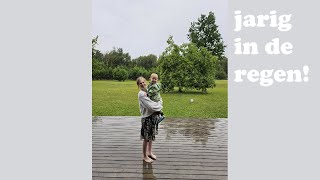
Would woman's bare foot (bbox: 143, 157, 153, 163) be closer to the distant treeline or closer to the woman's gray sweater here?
the woman's gray sweater

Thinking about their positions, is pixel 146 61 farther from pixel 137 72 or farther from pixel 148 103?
pixel 148 103

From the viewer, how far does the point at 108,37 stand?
27.7 metres

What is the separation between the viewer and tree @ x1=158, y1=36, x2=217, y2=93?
1442 cm

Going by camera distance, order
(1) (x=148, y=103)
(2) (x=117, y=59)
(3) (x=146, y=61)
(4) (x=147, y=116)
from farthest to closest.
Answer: (2) (x=117, y=59) → (3) (x=146, y=61) → (4) (x=147, y=116) → (1) (x=148, y=103)

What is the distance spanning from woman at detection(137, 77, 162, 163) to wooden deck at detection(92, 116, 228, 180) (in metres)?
0.14

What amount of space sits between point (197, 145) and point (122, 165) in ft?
4.67

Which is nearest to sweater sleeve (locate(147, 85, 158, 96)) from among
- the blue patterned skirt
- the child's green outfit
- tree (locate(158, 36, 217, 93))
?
the child's green outfit

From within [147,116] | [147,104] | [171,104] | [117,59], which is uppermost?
[117,59]

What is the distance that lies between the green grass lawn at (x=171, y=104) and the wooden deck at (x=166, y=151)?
10.9 ft

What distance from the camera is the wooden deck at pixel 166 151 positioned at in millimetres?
3820

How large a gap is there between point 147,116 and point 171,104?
7933 millimetres

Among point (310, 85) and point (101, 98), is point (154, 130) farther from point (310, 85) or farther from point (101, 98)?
point (101, 98)

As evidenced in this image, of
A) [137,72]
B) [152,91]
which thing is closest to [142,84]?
[152,91]

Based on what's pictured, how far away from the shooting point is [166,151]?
4.81m
